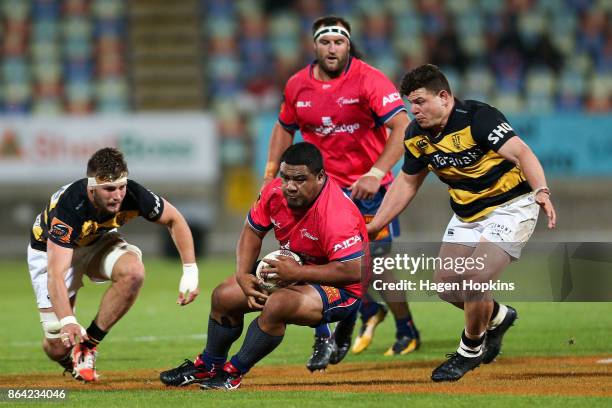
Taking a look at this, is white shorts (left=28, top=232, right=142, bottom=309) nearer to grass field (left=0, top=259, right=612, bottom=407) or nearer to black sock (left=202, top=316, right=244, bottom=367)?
grass field (left=0, top=259, right=612, bottom=407)

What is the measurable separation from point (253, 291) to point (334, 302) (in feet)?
1.63

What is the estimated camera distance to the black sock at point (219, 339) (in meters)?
7.55

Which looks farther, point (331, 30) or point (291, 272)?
point (331, 30)

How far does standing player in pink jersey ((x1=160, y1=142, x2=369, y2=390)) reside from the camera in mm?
7188

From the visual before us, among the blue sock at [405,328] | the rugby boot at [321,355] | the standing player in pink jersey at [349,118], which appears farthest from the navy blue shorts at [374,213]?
the rugby boot at [321,355]

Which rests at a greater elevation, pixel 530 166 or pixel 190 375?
pixel 530 166

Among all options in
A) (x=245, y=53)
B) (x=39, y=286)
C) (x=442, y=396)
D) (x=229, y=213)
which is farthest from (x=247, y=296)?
(x=245, y=53)

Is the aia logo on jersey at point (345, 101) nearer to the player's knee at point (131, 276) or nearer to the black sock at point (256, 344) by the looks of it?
the player's knee at point (131, 276)

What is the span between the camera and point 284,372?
8.50 metres

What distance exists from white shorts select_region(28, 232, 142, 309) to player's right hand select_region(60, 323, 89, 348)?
1.01 metres

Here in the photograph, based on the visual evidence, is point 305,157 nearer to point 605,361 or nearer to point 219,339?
point 219,339

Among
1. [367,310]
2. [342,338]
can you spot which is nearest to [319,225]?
[342,338]

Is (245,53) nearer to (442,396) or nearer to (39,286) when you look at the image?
(39,286)

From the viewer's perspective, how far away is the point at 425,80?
7.78 metres
